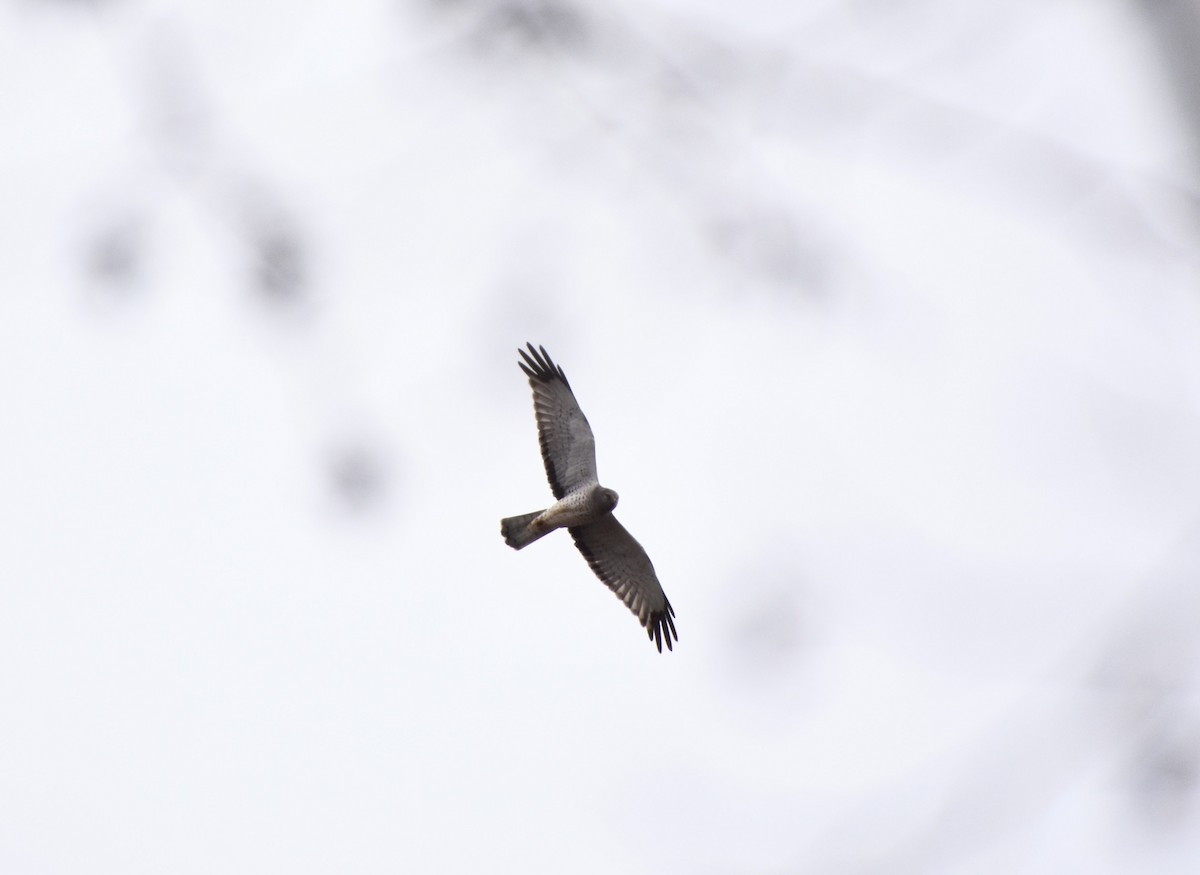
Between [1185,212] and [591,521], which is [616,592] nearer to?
[591,521]

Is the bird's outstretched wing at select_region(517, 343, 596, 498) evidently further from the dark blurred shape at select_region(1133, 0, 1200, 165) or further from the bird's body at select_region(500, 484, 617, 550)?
the dark blurred shape at select_region(1133, 0, 1200, 165)

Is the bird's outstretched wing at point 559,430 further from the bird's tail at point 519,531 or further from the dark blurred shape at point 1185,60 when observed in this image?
the dark blurred shape at point 1185,60

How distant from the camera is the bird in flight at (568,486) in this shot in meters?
10.5

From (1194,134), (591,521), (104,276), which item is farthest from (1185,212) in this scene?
(591,521)

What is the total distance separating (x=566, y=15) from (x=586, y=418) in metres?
7.99

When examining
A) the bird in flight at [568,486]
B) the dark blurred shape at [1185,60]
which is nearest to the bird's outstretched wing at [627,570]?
the bird in flight at [568,486]

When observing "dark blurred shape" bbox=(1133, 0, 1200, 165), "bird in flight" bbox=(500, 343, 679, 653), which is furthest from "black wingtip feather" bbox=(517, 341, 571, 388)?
"dark blurred shape" bbox=(1133, 0, 1200, 165)

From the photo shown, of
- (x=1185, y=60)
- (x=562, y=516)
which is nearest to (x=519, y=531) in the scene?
(x=562, y=516)

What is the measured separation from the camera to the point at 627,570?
11.5 m

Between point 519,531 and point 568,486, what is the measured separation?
0.58 meters

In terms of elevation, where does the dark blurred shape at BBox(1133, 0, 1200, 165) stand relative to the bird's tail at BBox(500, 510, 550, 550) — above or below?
below

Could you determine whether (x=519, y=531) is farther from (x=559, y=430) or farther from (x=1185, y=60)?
(x=1185, y=60)

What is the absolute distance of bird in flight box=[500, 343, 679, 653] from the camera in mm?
10508

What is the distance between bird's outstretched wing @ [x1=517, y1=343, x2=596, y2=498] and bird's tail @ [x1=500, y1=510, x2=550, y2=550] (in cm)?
34
